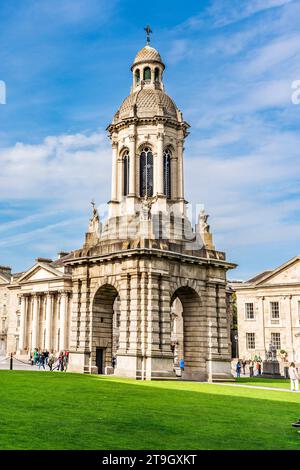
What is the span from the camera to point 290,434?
12930mm

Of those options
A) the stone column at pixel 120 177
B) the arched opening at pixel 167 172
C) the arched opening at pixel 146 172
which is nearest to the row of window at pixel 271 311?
the arched opening at pixel 167 172

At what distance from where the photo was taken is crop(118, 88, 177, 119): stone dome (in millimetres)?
39594

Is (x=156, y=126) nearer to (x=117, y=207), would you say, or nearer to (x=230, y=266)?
(x=117, y=207)

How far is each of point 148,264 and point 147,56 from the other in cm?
1687

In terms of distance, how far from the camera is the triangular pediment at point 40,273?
69831 millimetres

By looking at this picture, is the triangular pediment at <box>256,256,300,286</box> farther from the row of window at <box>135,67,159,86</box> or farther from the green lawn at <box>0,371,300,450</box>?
the green lawn at <box>0,371,300,450</box>

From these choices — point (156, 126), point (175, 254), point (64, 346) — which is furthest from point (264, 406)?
point (64, 346)

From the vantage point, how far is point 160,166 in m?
38.6

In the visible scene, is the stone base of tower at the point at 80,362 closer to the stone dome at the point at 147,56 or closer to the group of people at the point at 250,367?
the group of people at the point at 250,367

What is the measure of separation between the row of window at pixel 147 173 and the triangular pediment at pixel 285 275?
2772 cm

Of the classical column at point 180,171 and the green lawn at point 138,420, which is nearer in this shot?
the green lawn at point 138,420

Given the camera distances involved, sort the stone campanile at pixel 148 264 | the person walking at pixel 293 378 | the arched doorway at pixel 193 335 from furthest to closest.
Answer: the arched doorway at pixel 193 335 → the stone campanile at pixel 148 264 → the person walking at pixel 293 378

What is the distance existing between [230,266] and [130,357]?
9988mm

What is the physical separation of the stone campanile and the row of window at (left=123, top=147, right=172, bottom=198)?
0.07 m
